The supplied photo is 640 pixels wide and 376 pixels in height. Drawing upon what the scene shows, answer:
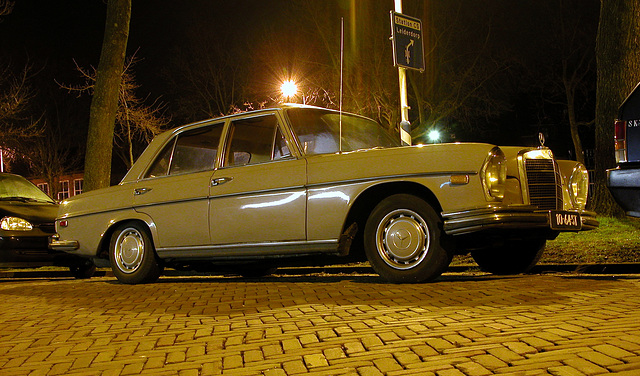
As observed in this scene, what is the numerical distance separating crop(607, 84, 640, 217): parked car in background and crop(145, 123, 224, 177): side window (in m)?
4.22

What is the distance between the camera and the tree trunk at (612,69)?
11797 millimetres

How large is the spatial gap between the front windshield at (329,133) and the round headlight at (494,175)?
149 centimetres

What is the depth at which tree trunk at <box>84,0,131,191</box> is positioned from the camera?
13805 mm

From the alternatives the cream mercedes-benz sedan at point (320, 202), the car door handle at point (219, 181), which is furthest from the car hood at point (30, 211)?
the car door handle at point (219, 181)

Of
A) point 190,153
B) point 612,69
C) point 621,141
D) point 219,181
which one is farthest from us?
point 612,69

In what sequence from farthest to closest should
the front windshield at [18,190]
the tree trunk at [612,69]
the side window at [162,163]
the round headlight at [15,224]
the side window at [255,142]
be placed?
the tree trunk at [612,69]
the front windshield at [18,190]
the round headlight at [15,224]
the side window at [162,163]
the side window at [255,142]

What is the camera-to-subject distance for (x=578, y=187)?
20.9 feet

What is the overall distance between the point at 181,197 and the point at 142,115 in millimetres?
14432

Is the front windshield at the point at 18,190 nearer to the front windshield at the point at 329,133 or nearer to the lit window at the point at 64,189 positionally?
the front windshield at the point at 329,133

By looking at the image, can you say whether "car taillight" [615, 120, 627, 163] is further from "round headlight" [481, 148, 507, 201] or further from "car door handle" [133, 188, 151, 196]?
"car door handle" [133, 188, 151, 196]

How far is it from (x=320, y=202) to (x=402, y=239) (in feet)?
2.90

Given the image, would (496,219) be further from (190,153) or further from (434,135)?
(434,135)

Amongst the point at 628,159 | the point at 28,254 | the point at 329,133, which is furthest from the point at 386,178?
the point at 28,254

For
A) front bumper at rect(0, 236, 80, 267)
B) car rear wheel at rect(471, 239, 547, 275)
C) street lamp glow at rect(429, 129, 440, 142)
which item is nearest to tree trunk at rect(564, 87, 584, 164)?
street lamp glow at rect(429, 129, 440, 142)
